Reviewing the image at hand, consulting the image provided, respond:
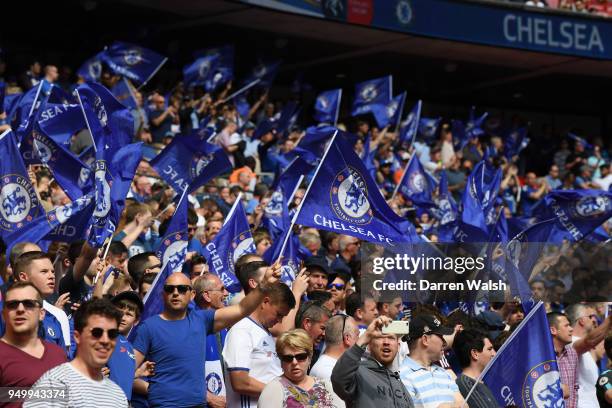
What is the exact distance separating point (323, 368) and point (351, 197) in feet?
9.26

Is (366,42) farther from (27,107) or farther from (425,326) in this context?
(425,326)

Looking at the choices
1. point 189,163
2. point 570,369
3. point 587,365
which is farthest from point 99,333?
point 189,163

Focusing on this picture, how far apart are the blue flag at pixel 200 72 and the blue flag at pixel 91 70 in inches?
94.7

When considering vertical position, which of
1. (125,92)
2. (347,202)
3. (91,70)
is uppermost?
(91,70)

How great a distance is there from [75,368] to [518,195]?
1681 centimetres

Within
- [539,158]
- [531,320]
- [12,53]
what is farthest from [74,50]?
[531,320]

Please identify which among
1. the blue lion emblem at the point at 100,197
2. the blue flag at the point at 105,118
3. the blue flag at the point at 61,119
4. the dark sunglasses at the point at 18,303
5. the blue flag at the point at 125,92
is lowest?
the dark sunglasses at the point at 18,303

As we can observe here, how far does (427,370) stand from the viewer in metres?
7.36

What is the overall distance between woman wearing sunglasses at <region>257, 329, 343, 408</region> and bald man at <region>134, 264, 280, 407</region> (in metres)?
0.47

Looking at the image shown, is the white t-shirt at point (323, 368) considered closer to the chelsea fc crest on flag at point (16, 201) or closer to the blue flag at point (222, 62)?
the chelsea fc crest on flag at point (16, 201)

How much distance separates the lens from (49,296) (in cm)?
778

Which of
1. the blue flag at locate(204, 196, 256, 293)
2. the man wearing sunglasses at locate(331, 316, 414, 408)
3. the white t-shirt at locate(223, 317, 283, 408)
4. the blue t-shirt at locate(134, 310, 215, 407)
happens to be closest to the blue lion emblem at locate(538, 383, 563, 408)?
the man wearing sunglasses at locate(331, 316, 414, 408)

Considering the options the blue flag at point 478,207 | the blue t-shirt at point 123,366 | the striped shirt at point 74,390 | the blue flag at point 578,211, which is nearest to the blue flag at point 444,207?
the blue flag at point 478,207

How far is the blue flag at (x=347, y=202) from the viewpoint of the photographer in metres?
10.1
